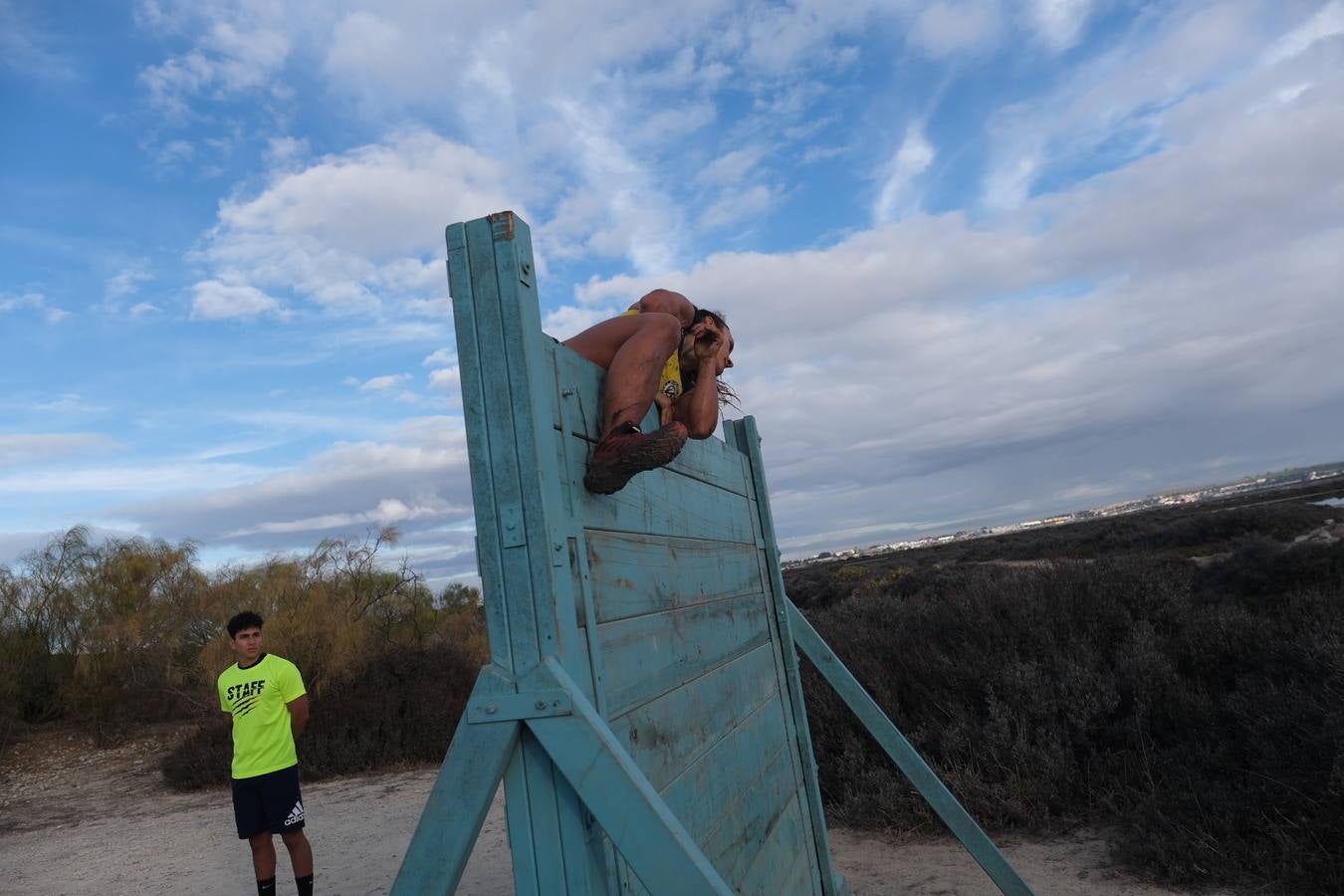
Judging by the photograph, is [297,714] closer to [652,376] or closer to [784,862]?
[784,862]

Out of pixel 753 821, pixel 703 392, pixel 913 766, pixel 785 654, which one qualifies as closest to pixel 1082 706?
pixel 913 766

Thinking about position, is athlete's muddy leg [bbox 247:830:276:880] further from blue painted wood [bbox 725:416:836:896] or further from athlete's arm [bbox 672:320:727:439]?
athlete's arm [bbox 672:320:727:439]

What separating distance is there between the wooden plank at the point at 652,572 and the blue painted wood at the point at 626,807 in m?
0.31

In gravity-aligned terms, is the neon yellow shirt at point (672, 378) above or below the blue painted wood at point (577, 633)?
above

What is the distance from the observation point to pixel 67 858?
7387mm

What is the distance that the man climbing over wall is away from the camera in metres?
1.62

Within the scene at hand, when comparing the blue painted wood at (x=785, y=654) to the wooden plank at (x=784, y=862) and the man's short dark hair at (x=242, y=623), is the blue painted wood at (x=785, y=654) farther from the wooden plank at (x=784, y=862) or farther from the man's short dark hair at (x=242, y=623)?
the man's short dark hair at (x=242, y=623)

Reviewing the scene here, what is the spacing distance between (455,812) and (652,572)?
747 millimetres

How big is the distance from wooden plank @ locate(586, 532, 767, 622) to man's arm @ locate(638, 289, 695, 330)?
613 mm

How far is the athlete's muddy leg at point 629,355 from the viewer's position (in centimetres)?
178

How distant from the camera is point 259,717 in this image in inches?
177

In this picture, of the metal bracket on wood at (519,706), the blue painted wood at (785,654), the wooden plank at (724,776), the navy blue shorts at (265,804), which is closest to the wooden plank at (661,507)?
the metal bracket on wood at (519,706)

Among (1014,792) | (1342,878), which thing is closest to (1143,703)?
(1014,792)

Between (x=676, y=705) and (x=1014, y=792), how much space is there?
399 centimetres
